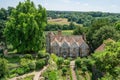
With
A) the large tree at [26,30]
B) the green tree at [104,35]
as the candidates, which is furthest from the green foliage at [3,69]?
the green tree at [104,35]

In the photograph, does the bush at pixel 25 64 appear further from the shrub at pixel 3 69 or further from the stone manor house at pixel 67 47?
the stone manor house at pixel 67 47

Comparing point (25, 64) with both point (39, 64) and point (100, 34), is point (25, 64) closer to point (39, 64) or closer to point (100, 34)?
point (39, 64)

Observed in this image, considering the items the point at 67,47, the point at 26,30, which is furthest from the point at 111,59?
the point at 26,30

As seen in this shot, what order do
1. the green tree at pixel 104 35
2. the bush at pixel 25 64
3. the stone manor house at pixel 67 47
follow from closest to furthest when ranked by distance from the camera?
the bush at pixel 25 64 < the green tree at pixel 104 35 < the stone manor house at pixel 67 47

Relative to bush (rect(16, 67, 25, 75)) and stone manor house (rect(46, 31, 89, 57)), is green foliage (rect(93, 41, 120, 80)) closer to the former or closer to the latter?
bush (rect(16, 67, 25, 75))

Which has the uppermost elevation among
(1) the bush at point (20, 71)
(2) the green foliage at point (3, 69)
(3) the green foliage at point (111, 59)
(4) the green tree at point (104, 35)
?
(3) the green foliage at point (111, 59)

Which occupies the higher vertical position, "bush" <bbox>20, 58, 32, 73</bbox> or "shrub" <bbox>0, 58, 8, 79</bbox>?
"shrub" <bbox>0, 58, 8, 79</bbox>

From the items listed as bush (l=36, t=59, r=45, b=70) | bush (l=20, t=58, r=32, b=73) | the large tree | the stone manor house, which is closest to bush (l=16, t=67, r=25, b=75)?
bush (l=20, t=58, r=32, b=73)

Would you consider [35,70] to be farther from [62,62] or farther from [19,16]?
[19,16]
